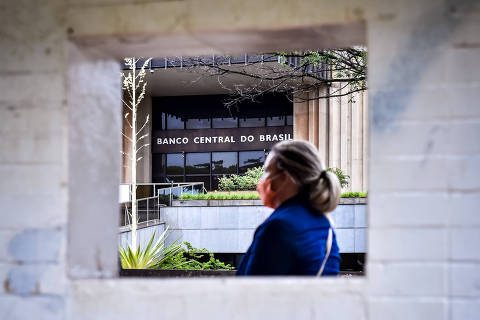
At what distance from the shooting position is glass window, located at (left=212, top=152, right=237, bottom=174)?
23609mm

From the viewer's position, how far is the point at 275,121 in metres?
23.3

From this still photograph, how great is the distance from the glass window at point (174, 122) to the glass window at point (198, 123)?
18.0 inches

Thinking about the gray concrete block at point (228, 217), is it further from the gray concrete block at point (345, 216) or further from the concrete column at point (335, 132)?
the concrete column at point (335, 132)

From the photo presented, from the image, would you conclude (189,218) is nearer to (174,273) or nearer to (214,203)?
(214,203)

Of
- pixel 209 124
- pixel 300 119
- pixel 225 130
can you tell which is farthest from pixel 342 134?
pixel 209 124

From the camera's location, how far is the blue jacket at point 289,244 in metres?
1.96

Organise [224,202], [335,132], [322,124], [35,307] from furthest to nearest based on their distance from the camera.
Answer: [322,124], [335,132], [224,202], [35,307]

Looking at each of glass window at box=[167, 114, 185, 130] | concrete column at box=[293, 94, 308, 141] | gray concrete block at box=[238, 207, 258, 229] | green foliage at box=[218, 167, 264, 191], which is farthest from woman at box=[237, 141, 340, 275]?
glass window at box=[167, 114, 185, 130]

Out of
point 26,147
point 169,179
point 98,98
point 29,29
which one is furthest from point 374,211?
point 169,179

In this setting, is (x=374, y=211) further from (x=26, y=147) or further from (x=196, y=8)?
(x=26, y=147)

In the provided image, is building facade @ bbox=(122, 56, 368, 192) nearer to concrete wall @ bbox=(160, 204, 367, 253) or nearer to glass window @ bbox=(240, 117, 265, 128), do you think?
glass window @ bbox=(240, 117, 265, 128)

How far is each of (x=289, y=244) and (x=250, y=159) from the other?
21.3m

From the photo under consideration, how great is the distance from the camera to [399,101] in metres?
1.62

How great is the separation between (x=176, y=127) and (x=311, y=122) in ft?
26.5
